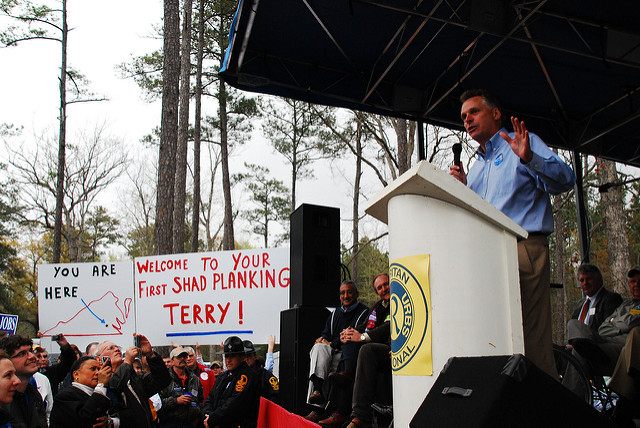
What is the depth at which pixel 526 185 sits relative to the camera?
79.5 inches

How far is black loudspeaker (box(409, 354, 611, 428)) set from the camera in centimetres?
132

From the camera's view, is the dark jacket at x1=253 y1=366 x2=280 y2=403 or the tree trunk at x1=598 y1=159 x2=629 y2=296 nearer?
the dark jacket at x1=253 y1=366 x2=280 y2=403

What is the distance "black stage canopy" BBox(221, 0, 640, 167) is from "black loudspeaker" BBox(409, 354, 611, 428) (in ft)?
12.8

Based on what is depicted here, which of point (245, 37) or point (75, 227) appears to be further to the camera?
point (75, 227)

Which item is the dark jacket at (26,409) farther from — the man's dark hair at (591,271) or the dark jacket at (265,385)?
the man's dark hair at (591,271)

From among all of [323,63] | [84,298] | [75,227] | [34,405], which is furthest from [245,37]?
[75,227]

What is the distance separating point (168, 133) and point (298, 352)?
308 inches

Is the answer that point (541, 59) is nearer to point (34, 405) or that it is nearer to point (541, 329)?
point (541, 329)

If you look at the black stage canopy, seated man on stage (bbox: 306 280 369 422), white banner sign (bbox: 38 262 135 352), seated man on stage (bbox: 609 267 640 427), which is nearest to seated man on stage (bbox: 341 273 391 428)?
seated man on stage (bbox: 306 280 369 422)

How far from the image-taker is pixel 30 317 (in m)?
30.9

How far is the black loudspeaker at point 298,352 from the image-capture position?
4.82 meters

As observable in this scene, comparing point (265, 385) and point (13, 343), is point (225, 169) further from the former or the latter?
point (13, 343)

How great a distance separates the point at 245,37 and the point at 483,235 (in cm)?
409

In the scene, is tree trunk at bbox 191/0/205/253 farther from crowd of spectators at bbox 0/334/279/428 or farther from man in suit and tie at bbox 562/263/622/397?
man in suit and tie at bbox 562/263/622/397
